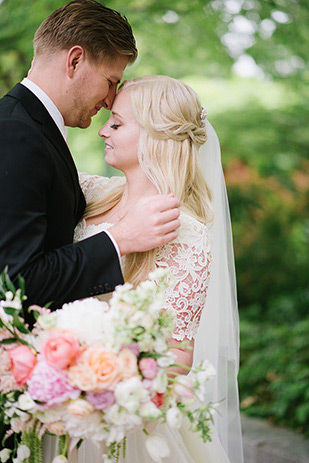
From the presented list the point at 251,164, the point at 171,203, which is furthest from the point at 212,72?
the point at 171,203

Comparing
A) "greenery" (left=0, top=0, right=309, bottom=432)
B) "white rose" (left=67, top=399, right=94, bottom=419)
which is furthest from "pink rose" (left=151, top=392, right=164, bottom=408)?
"greenery" (left=0, top=0, right=309, bottom=432)

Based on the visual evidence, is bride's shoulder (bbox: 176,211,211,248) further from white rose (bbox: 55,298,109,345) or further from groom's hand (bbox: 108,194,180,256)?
white rose (bbox: 55,298,109,345)

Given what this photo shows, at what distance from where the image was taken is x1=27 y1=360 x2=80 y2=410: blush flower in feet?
5.97

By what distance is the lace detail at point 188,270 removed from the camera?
2625mm

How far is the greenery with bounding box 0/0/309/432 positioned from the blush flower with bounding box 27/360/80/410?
3924 mm

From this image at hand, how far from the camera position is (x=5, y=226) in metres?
2.13

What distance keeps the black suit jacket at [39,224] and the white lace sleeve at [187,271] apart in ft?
1.36

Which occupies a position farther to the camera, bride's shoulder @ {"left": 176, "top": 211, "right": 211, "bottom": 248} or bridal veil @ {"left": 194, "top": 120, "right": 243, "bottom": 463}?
bridal veil @ {"left": 194, "top": 120, "right": 243, "bottom": 463}

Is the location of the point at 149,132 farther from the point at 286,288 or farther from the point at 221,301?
the point at 286,288

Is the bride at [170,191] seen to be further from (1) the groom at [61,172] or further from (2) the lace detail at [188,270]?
(1) the groom at [61,172]

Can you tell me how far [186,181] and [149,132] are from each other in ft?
1.05

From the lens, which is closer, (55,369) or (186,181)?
(55,369)

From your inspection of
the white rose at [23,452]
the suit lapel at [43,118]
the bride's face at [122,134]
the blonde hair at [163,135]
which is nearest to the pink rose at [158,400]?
the white rose at [23,452]

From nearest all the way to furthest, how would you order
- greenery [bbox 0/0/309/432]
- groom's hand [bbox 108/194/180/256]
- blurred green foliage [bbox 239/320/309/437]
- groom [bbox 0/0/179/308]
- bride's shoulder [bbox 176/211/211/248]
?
groom [bbox 0/0/179/308], groom's hand [bbox 108/194/180/256], bride's shoulder [bbox 176/211/211/248], greenery [bbox 0/0/309/432], blurred green foliage [bbox 239/320/309/437]
